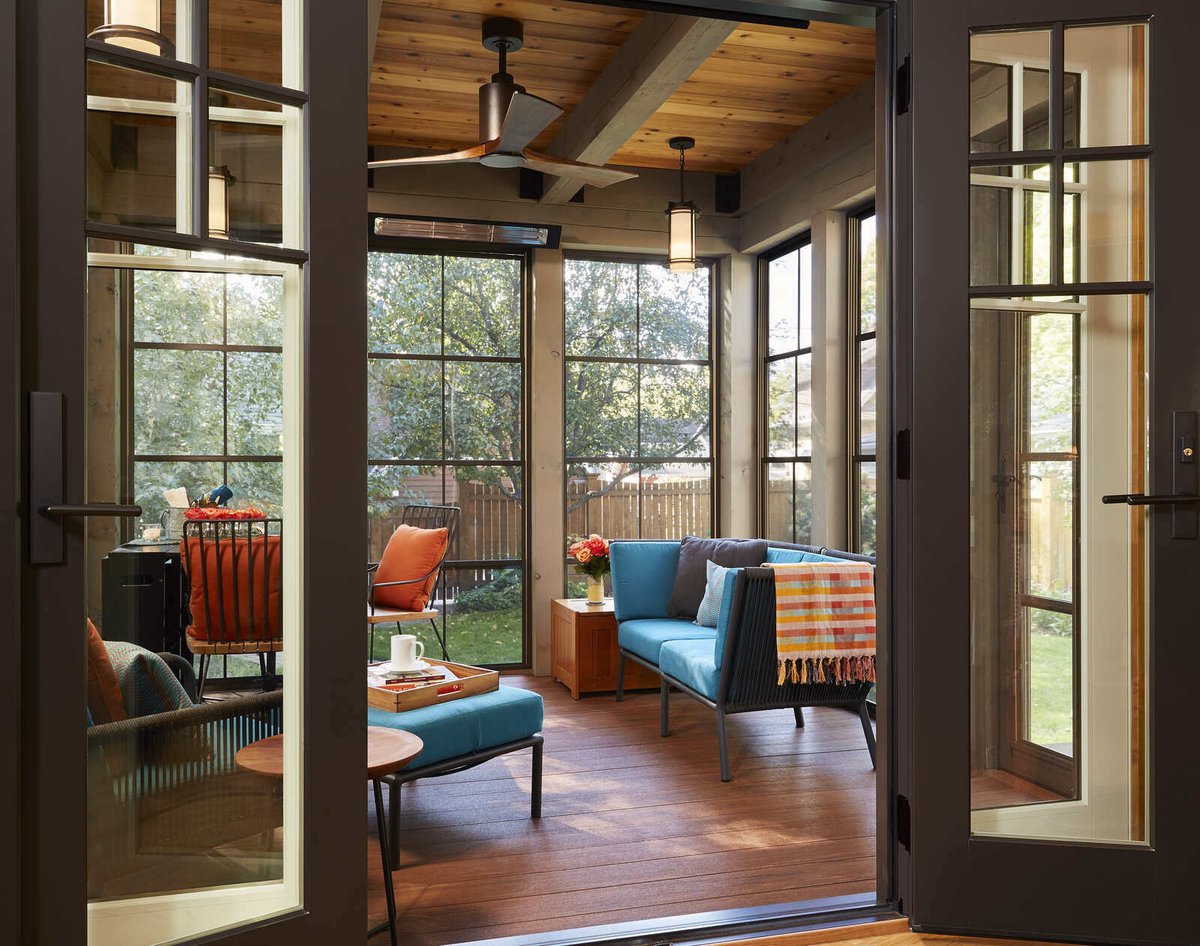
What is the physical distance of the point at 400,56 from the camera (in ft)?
14.8

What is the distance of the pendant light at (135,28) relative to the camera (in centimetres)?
178

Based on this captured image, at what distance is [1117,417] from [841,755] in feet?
7.69

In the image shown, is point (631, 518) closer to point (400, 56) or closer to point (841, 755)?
point (841, 755)

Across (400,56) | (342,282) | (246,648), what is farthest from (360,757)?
(400,56)

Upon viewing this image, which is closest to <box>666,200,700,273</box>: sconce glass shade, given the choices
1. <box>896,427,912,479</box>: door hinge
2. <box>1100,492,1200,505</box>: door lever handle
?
<box>896,427,912,479</box>: door hinge

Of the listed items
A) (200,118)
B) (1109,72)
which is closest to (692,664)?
(1109,72)

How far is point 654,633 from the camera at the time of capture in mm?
4871

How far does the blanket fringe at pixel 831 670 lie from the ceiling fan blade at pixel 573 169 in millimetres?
2111

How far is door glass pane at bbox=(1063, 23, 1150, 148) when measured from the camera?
7.91 feet

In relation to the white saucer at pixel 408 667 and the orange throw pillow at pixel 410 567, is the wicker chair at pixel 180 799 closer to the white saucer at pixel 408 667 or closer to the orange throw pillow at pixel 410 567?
the white saucer at pixel 408 667

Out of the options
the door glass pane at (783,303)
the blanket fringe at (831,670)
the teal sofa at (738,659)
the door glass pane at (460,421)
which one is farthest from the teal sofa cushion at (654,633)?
the door glass pane at (783,303)

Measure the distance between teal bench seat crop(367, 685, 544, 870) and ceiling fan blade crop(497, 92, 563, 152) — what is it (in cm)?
207

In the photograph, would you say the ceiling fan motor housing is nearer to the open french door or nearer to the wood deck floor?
the open french door

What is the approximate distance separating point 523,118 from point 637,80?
77 centimetres
